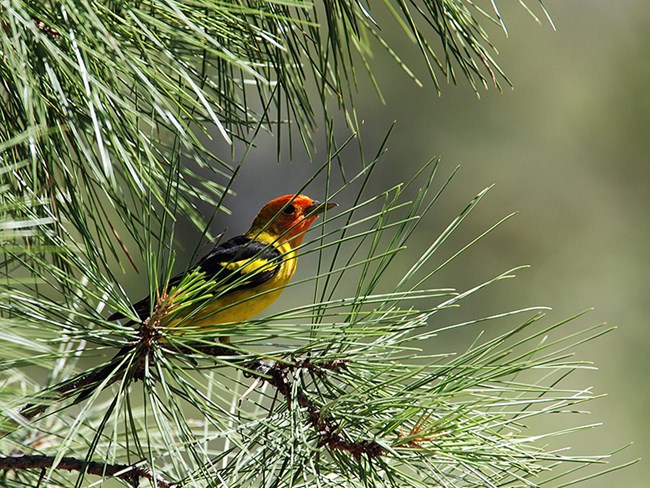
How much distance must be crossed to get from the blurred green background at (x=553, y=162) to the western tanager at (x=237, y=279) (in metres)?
3.75

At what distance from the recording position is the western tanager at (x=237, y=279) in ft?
3.43

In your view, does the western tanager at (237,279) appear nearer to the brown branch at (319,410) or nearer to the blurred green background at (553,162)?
the brown branch at (319,410)

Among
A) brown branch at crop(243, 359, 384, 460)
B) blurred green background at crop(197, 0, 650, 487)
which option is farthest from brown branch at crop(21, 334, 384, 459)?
blurred green background at crop(197, 0, 650, 487)

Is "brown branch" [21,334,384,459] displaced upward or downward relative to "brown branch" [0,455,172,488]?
upward

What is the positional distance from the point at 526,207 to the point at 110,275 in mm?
6383

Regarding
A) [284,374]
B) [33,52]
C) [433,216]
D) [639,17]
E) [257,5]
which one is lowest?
[284,374]

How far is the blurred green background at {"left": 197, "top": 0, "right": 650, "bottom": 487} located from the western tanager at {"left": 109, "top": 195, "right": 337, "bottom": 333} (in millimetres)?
3752

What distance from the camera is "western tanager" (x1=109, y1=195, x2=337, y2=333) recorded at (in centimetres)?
105

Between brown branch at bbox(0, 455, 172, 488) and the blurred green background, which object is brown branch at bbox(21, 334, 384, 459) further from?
the blurred green background

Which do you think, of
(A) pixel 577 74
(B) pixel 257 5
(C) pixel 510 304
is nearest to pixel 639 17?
(A) pixel 577 74

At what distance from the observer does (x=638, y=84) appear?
7574 millimetres

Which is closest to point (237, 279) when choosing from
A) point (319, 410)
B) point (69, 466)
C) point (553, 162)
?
point (319, 410)

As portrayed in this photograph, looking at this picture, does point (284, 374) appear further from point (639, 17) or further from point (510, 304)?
point (639, 17)

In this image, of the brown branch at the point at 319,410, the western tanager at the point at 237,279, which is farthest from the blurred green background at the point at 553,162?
the brown branch at the point at 319,410
